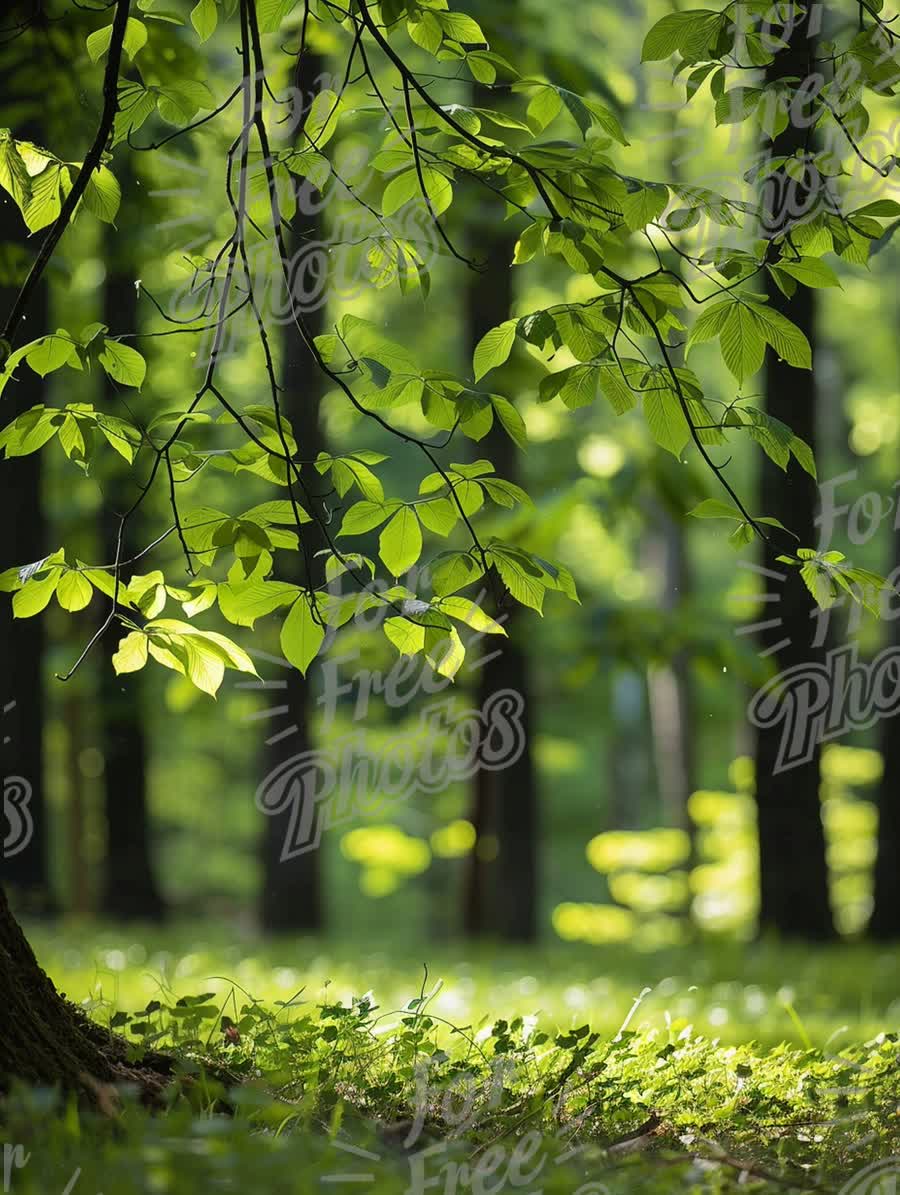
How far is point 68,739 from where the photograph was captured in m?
14.0

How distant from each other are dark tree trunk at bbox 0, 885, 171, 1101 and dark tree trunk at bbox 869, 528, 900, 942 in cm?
866

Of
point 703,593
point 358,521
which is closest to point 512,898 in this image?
point 358,521

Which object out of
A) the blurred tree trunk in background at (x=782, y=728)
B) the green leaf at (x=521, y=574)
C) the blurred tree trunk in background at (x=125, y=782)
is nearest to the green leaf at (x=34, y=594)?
the green leaf at (x=521, y=574)

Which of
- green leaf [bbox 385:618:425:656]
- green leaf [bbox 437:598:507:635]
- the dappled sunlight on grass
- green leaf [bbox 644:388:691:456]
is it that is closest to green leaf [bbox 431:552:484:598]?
green leaf [bbox 437:598:507:635]

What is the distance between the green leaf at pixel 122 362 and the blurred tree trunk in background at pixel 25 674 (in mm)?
5243

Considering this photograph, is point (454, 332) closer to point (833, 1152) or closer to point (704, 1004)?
point (704, 1004)

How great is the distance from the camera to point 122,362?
298 centimetres

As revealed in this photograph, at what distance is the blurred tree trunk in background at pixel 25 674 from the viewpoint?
28.3 ft

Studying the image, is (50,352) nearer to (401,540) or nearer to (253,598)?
(253,598)

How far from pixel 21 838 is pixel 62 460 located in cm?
426

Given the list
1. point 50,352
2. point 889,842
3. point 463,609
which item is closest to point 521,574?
point 463,609

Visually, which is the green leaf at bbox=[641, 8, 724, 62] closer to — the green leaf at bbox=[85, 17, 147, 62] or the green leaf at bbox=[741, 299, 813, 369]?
the green leaf at bbox=[741, 299, 813, 369]

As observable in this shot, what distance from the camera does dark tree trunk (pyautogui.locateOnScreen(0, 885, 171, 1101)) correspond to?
2775 millimetres

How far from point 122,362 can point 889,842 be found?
9396mm
